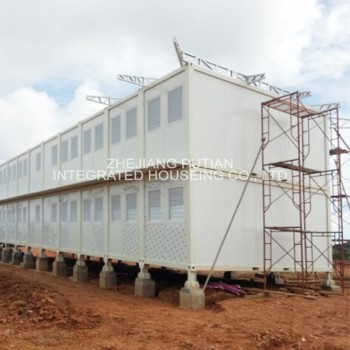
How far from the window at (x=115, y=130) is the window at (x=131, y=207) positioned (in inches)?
93.2

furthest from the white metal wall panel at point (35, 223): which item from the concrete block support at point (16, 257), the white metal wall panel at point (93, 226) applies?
the white metal wall panel at point (93, 226)

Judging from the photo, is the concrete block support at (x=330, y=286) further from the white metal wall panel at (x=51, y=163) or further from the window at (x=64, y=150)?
the white metal wall panel at (x=51, y=163)

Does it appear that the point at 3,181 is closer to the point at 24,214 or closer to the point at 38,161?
the point at 24,214

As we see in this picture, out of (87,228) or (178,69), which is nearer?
(178,69)

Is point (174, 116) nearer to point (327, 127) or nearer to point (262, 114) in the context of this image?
point (262, 114)

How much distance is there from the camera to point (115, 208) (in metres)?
17.4

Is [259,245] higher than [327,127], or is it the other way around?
[327,127]

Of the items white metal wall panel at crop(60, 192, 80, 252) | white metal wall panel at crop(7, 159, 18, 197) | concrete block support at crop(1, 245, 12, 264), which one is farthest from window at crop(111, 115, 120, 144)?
concrete block support at crop(1, 245, 12, 264)

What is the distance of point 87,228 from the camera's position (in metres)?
19.5

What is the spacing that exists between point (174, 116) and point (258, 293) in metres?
6.05

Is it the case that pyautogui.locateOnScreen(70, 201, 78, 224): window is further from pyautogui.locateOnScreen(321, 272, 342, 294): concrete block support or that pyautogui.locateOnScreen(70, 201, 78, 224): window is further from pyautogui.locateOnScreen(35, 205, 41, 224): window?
pyautogui.locateOnScreen(321, 272, 342, 294): concrete block support

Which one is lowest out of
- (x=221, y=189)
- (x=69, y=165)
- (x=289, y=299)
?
(x=289, y=299)

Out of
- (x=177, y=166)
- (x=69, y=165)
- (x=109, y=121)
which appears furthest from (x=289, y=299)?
(x=69, y=165)

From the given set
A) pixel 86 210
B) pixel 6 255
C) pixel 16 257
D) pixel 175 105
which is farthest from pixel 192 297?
pixel 6 255
